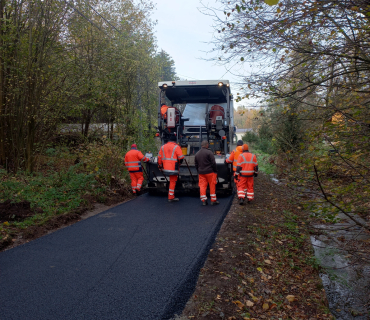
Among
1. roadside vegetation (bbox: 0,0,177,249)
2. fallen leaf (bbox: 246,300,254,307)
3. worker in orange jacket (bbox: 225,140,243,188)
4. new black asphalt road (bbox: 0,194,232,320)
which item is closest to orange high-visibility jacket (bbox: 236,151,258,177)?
worker in orange jacket (bbox: 225,140,243,188)

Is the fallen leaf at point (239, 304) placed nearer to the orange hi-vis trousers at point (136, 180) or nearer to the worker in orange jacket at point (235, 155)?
the worker in orange jacket at point (235, 155)

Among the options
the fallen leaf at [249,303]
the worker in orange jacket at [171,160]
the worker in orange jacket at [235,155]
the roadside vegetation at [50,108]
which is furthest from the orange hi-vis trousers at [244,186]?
the fallen leaf at [249,303]

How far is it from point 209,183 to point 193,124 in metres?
2.53

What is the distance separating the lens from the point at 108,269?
13.7ft

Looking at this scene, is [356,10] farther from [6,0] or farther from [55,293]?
[6,0]

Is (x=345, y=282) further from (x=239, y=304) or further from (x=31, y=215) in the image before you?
(x=31, y=215)

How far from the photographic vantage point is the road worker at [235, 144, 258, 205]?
325 inches

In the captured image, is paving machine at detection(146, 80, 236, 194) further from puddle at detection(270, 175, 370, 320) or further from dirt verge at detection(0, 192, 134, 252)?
puddle at detection(270, 175, 370, 320)

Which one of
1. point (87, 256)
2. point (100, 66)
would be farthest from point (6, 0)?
point (87, 256)

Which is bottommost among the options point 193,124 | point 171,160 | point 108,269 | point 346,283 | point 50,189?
point 346,283

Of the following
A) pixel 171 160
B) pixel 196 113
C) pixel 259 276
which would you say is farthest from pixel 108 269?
pixel 196 113

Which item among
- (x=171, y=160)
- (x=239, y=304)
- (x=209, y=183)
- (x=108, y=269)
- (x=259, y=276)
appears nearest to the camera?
(x=239, y=304)

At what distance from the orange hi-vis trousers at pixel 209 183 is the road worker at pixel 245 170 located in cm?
63

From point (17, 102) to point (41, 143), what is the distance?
1722 millimetres
